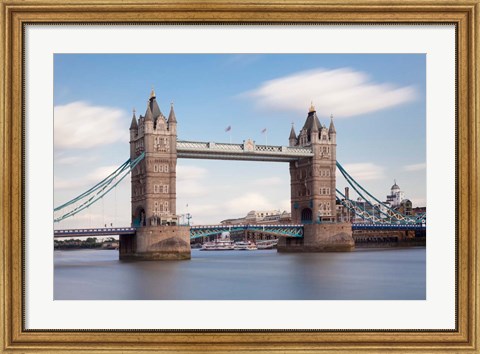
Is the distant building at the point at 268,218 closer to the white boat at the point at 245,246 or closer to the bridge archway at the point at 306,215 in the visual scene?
the bridge archway at the point at 306,215

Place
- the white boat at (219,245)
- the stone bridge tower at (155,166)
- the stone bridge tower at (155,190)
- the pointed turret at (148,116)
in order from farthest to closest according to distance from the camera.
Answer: the white boat at (219,245) → the stone bridge tower at (155,166) → the pointed turret at (148,116) → the stone bridge tower at (155,190)

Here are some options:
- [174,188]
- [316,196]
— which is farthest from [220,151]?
[316,196]

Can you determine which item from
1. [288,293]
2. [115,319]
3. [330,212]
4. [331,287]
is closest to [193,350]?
[115,319]

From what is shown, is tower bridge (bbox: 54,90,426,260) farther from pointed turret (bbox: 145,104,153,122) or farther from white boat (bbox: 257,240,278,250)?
white boat (bbox: 257,240,278,250)

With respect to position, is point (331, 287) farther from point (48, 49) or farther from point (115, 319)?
point (48, 49)

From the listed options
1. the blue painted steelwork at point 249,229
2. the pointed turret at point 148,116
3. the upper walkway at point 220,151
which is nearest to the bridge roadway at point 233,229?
the blue painted steelwork at point 249,229

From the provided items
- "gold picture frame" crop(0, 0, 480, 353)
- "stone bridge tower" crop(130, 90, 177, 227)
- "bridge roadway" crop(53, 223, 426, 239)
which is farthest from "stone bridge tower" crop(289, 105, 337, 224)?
"gold picture frame" crop(0, 0, 480, 353)
